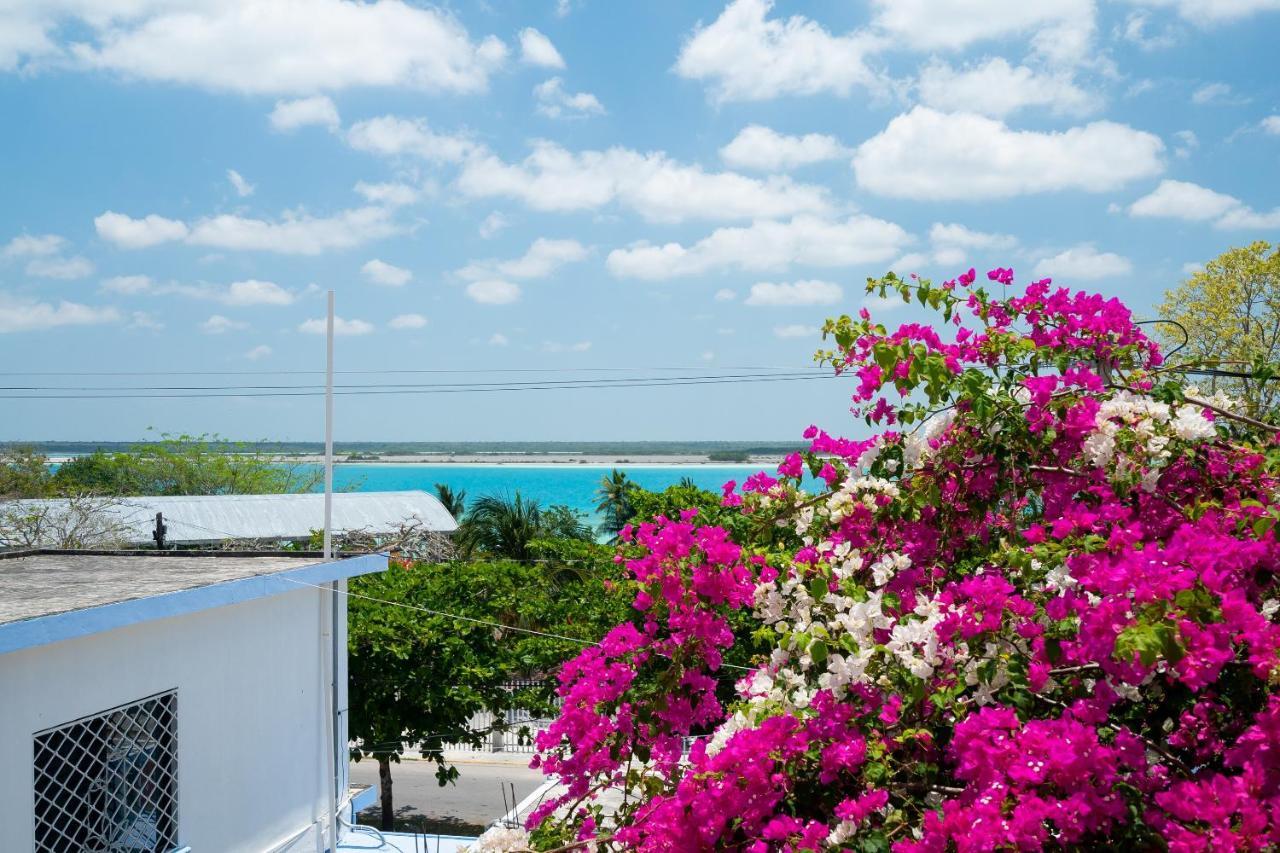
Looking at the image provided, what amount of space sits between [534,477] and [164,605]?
137613 millimetres

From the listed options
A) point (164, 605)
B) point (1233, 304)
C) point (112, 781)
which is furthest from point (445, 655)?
point (1233, 304)

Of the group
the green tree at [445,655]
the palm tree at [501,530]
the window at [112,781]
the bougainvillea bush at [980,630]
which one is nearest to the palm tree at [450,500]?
the palm tree at [501,530]

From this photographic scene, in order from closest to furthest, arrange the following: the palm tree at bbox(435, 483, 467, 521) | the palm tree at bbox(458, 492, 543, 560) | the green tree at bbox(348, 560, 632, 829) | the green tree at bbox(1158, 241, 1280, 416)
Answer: the green tree at bbox(348, 560, 632, 829) < the green tree at bbox(1158, 241, 1280, 416) < the palm tree at bbox(458, 492, 543, 560) < the palm tree at bbox(435, 483, 467, 521)

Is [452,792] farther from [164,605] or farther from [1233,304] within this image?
[1233,304]

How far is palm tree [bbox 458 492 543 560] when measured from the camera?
1038 inches

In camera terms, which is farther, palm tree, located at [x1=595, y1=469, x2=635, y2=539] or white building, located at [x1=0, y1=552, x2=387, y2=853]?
palm tree, located at [x1=595, y1=469, x2=635, y2=539]

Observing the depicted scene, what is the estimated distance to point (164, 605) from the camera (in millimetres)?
4926

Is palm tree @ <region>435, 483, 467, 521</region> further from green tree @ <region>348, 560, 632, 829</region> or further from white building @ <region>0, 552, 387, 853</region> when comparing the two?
white building @ <region>0, 552, 387, 853</region>

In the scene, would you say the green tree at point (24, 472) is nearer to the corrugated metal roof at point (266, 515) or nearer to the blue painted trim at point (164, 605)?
the corrugated metal roof at point (266, 515)

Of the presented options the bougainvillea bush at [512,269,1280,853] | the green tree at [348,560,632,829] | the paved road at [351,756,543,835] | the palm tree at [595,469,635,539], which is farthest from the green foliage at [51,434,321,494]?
the bougainvillea bush at [512,269,1280,853]

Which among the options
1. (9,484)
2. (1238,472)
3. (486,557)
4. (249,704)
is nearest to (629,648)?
(1238,472)

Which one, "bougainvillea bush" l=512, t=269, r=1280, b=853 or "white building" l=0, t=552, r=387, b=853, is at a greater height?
"bougainvillea bush" l=512, t=269, r=1280, b=853

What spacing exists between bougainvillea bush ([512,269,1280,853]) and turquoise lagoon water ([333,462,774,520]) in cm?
7401

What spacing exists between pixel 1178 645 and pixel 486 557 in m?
23.7
